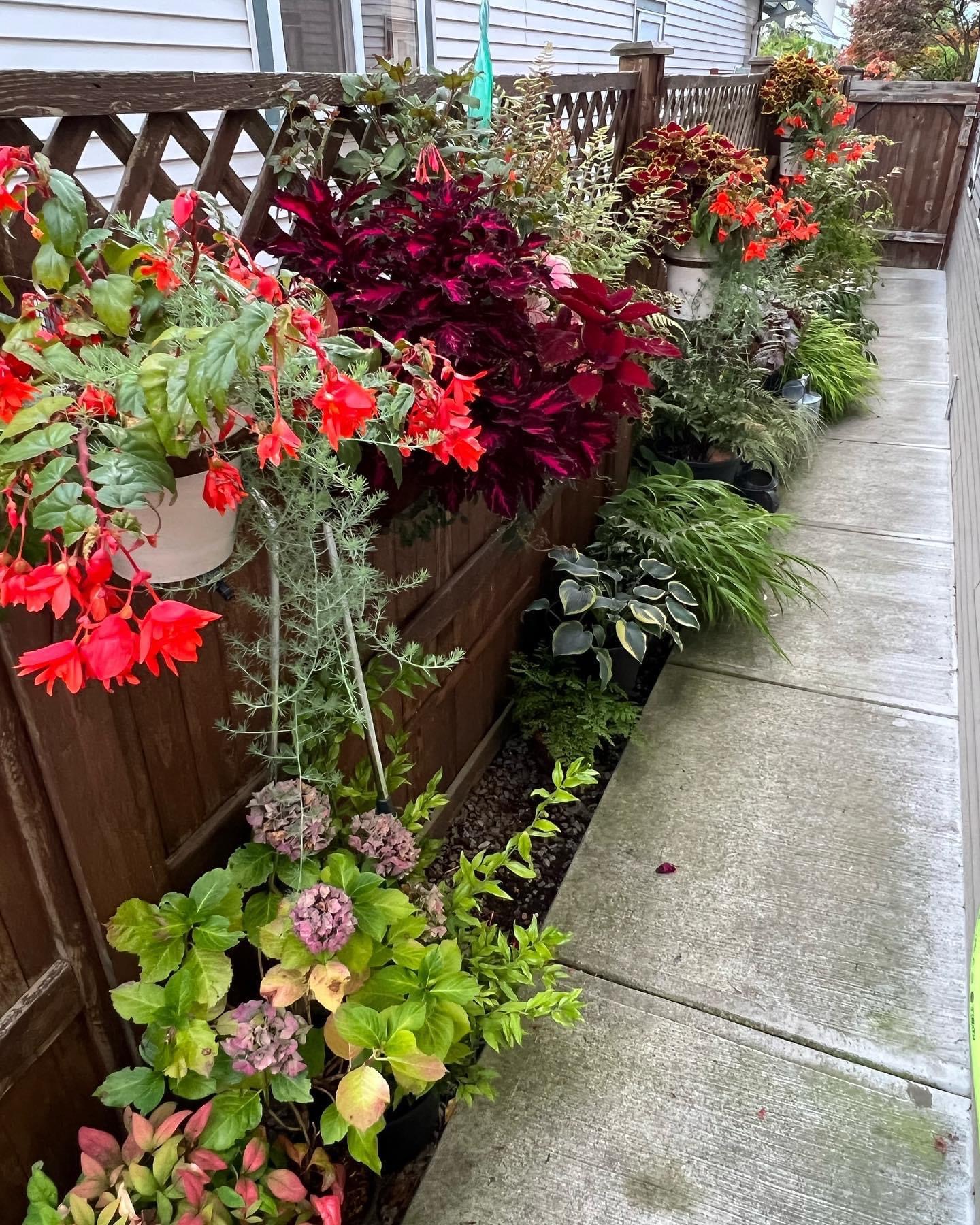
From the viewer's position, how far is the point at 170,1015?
1236 millimetres

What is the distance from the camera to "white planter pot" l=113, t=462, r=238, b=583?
1.08 metres

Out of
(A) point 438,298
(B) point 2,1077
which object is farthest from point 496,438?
(B) point 2,1077

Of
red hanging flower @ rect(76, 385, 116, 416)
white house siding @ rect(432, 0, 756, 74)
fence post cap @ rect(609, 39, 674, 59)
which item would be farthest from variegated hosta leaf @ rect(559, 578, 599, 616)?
white house siding @ rect(432, 0, 756, 74)

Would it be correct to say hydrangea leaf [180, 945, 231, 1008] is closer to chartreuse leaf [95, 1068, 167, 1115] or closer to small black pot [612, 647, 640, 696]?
chartreuse leaf [95, 1068, 167, 1115]

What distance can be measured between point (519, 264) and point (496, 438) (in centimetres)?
35

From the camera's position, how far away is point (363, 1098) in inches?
47.2

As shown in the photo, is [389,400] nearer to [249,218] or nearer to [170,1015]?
[249,218]

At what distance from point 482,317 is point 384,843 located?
2.97ft

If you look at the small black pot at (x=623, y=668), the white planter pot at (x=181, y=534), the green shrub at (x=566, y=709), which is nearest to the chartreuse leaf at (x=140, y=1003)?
the white planter pot at (x=181, y=534)

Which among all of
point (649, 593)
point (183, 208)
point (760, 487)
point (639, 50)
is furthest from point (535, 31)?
point (183, 208)

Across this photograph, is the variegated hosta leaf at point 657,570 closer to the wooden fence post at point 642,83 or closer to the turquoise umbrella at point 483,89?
the turquoise umbrella at point 483,89

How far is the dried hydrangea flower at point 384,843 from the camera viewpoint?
4.97ft

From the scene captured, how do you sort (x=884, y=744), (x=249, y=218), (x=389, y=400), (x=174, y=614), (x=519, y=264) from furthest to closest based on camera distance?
(x=884, y=744) < (x=519, y=264) < (x=249, y=218) < (x=389, y=400) < (x=174, y=614)

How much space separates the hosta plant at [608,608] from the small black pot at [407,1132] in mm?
1316
